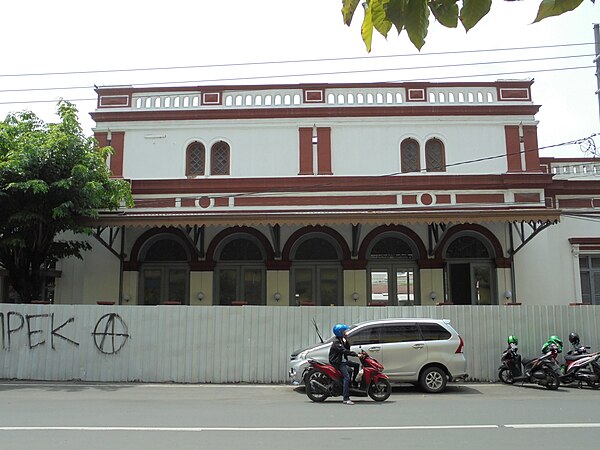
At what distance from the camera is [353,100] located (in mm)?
20375

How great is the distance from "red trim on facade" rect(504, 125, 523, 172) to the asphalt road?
857 cm

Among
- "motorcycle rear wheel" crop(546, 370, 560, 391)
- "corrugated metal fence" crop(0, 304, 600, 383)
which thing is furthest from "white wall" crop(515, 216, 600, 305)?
"motorcycle rear wheel" crop(546, 370, 560, 391)

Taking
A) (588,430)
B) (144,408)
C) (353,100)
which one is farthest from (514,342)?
(353,100)

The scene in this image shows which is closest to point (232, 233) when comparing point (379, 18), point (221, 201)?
point (221, 201)

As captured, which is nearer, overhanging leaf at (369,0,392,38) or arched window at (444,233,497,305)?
overhanging leaf at (369,0,392,38)

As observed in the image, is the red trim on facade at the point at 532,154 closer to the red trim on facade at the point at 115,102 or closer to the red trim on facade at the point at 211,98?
the red trim on facade at the point at 211,98

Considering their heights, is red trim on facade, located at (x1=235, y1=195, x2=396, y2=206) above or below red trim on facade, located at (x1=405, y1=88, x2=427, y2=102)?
below

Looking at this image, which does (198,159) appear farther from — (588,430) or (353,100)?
(588,430)

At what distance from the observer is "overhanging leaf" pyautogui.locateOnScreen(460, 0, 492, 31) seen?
85.0 inches

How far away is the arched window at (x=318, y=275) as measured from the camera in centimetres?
1917

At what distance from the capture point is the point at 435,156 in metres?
20.0

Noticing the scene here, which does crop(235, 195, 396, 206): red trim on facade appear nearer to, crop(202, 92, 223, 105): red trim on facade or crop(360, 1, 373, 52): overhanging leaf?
crop(202, 92, 223, 105): red trim on facade

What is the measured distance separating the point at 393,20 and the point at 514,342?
13307 millimetres

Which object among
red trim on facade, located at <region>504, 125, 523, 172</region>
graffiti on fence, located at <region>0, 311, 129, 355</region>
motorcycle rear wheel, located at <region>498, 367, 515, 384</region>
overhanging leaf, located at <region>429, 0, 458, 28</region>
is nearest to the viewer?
overhanging leaf, located at <region>429, 0, 458, 28</region>
